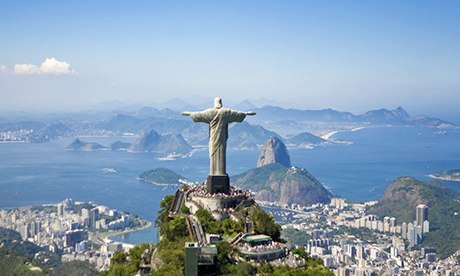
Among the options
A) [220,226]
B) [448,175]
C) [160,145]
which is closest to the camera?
[220,226]

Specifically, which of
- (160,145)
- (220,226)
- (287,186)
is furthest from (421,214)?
(160,145)

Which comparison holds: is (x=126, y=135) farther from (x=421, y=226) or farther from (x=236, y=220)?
(x=236, y=220)

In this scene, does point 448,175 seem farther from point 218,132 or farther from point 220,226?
point 220,226

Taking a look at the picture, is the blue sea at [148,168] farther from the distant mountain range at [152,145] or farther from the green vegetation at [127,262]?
the green vegetation at [127,262]

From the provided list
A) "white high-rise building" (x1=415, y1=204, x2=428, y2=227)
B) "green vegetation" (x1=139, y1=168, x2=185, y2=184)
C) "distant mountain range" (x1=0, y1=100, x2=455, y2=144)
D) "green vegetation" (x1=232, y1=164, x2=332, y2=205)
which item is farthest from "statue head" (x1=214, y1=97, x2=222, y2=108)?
"distant mountain range" (x1=0, y1=100, x2=455, y2=144)

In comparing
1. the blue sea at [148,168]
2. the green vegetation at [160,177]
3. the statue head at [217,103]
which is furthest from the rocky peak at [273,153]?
the statue head at [217,103]
